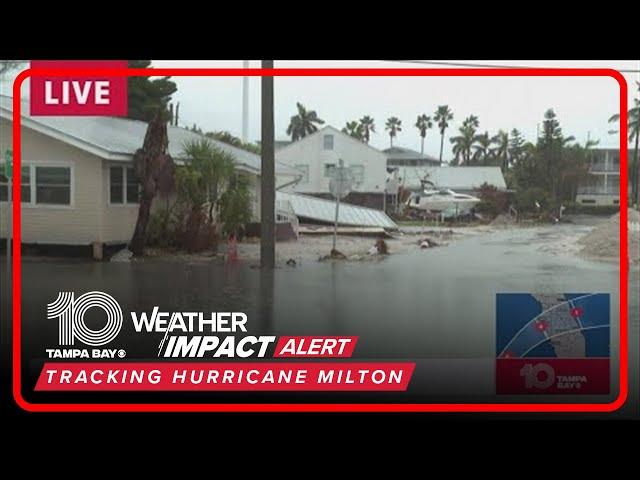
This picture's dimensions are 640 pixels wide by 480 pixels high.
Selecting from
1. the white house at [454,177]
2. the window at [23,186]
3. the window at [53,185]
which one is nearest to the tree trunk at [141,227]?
the window at [53,185]

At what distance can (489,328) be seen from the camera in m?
4.72

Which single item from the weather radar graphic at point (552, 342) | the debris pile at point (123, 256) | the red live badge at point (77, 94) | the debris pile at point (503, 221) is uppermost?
the red live badge at point (77, 94)

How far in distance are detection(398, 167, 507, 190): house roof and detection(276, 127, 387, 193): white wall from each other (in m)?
0.14

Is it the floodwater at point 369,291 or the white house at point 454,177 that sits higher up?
the white house at point 454,177

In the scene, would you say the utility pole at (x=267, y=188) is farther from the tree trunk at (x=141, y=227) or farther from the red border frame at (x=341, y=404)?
the tree trunk at (x=141, y=227)

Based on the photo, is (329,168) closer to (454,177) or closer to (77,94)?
(454,177)

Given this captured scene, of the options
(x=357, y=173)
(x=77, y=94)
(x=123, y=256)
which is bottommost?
(x=123, y=256)

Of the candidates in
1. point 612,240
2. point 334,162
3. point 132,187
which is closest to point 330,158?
point 334,162

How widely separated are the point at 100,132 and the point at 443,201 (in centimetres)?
193

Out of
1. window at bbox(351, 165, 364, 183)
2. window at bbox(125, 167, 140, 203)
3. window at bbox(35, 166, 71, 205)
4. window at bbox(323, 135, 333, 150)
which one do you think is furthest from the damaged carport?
window at bbox(35, 166, 71, 205)

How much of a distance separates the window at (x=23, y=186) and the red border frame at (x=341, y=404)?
0.05 metres

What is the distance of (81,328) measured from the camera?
4715 mm

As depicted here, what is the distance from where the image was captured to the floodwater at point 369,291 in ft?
15.5

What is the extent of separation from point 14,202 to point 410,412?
2.38 meters
